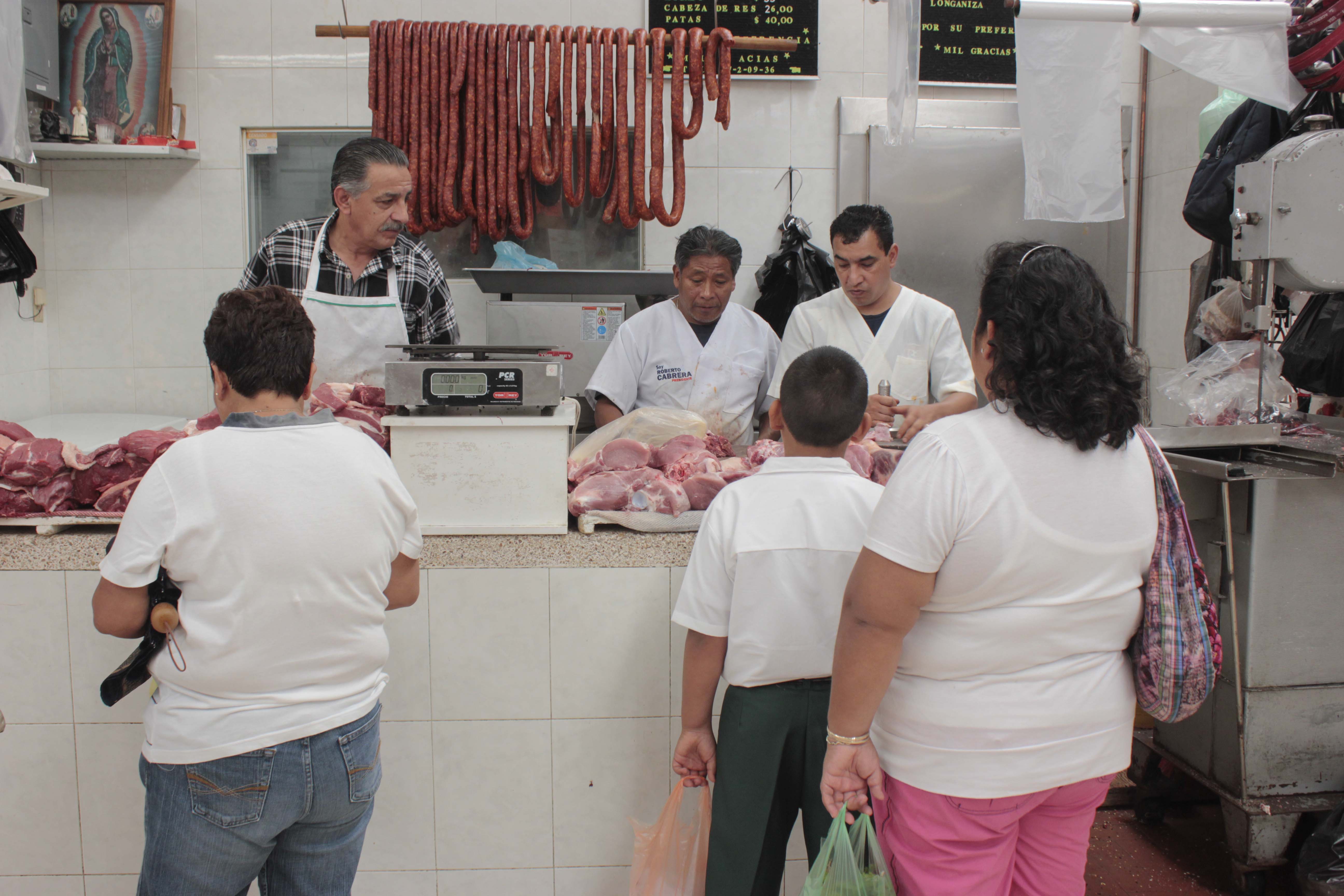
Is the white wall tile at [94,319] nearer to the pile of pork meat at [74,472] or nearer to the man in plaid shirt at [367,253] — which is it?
the man in plaid shirt at [367,253]

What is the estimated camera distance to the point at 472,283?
15.6ft

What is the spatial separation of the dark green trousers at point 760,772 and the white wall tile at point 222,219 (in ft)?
12.6

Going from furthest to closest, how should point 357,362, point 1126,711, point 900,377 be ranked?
point 900,377, point 357,362, point 1126,711

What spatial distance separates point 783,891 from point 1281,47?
2609 mm

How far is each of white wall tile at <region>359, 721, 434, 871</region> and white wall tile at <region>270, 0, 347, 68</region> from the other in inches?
139

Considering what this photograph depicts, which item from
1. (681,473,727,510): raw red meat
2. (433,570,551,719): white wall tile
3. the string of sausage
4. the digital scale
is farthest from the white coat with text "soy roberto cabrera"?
(433,570,551,719): white wall tile

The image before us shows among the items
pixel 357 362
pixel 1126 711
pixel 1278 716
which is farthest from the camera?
pixel 357 362

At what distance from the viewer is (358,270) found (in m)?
3.01

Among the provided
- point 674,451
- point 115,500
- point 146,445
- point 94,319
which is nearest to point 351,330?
point 146,445

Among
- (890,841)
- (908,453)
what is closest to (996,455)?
(908,453)

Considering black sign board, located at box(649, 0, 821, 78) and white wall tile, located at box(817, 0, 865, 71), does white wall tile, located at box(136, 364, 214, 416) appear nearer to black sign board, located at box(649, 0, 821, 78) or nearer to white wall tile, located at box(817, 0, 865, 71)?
black sign board, located at box(649, 0, 821, 78)

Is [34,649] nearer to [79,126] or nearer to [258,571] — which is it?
[258,571]

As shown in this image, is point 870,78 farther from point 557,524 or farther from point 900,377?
point 557,524

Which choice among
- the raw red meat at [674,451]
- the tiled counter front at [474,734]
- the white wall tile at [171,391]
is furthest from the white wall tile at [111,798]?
the white wall tile at [171,391]
